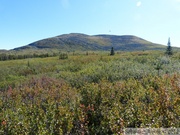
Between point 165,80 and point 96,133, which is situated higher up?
point 165,80

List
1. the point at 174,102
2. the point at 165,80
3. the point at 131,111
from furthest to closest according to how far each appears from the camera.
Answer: the point at 165,80
the point at 174,102
the point at 131,111

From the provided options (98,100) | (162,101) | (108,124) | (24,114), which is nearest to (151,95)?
(162,101)

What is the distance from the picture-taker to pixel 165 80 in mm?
11172

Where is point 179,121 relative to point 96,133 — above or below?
above

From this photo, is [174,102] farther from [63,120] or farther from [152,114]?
[63,120]

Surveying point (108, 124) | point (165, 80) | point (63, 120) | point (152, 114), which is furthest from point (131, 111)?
point (165, 80)

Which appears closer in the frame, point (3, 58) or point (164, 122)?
point (164, 122)

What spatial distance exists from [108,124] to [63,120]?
4.76 ft

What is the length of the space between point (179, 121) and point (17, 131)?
4.51 metres

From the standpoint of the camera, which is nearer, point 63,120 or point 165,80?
point 63,120

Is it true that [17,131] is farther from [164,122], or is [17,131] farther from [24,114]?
[164,122]

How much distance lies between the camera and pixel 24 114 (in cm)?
668

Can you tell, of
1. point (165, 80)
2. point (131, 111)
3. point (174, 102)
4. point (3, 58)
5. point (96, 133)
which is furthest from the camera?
point (3, 58)

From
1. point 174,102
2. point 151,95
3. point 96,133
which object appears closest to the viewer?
point 96,133
